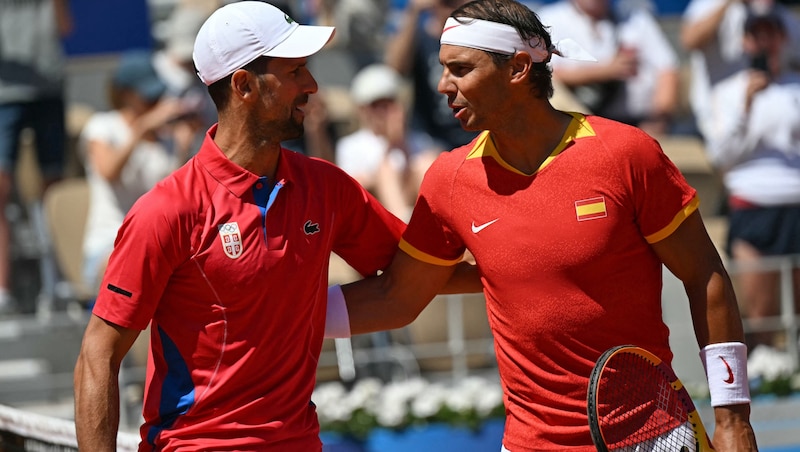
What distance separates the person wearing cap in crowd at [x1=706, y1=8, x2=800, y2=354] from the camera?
7957mm

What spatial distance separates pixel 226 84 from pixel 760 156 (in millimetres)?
5433

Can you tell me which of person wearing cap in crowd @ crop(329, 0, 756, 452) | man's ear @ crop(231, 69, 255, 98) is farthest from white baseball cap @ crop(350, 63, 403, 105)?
man's ear @ crop(231, 69, 255, 98)

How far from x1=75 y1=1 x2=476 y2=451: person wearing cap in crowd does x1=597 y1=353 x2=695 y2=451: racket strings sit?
35.9 inches

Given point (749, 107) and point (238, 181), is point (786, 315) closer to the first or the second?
point (749, 107)

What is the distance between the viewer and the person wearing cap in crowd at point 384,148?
27.1 feet

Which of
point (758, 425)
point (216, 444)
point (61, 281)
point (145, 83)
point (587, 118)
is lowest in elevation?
point (758, 425)

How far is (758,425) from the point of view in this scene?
7527 mm

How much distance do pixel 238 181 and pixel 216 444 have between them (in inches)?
31.0

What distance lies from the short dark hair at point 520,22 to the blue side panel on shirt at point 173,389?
4.36 feet

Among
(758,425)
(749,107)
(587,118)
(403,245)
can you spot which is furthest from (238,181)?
(749,107)

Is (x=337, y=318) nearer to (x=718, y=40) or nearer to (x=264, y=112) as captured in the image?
(x=264, y=112)

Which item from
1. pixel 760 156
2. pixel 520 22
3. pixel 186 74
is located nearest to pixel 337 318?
pixel 520 22

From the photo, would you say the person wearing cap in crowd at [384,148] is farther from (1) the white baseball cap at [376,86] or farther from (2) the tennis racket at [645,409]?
(2) the tennis racket at [645,409]

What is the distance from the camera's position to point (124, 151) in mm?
8047
